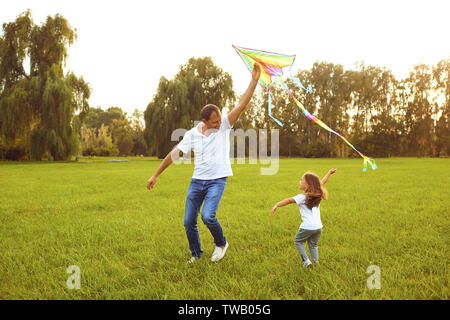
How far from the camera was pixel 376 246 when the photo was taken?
4.17m

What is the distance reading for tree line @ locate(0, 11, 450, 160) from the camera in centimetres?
2567

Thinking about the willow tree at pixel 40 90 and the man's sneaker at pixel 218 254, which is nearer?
the man's sneaker at pixel 218 254

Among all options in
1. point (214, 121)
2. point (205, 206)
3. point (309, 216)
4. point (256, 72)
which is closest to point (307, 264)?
point (309, 216)

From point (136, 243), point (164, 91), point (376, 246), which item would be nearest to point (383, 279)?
point (376, 246)

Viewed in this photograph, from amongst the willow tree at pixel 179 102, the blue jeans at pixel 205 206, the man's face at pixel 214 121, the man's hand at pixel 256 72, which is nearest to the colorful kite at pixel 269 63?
the man's hand at pixel 256 72

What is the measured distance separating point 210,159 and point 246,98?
79 centimetres

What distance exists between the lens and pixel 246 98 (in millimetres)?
3564

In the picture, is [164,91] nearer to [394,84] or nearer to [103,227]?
[103,227]

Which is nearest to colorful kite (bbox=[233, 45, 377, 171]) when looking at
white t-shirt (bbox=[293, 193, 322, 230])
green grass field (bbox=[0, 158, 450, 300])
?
white t-shirt (bbox=[293, 193, 322, 230])

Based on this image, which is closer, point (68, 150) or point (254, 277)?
point (254, 277)

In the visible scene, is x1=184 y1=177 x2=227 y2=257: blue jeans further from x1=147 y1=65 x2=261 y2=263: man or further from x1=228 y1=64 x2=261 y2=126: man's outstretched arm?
x1=228 y1=64 x2=261 y2=126: man's outstretched arm

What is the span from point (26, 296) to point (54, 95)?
26.0m

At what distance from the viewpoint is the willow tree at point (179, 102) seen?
30.6 m

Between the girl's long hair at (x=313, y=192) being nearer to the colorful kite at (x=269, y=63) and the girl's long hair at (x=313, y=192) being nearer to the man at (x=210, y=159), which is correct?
the colorful kite at (x=269, y=63)
